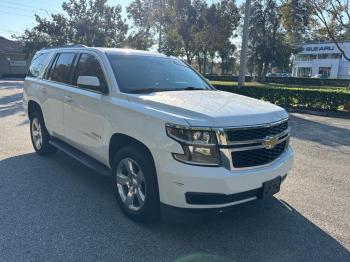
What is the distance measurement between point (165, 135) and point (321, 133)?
7.87 meters

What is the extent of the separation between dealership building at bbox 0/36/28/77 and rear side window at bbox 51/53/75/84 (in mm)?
45137

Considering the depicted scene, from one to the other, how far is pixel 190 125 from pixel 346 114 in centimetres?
1289

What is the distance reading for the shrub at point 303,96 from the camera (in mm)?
14746

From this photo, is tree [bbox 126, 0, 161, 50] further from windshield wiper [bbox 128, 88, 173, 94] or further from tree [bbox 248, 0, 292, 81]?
windshield wiper [bbox 128, 88, 173, 94]

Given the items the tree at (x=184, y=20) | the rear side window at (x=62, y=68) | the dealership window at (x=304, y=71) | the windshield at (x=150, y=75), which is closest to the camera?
the windshield at (x=150, y=75)

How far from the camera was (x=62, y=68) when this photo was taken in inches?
221

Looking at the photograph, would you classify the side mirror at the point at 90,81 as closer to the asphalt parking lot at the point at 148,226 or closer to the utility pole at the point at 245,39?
the asphalt parking lot at the point at 148,226

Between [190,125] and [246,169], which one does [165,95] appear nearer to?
[190,125]

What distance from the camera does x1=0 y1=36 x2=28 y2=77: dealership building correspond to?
156 ft

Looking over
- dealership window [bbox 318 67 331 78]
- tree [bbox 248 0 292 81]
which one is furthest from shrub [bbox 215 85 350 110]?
dealership window [bbox 318 67 331 78]

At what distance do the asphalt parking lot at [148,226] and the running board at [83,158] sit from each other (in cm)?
41

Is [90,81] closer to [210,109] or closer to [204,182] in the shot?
[210,109]

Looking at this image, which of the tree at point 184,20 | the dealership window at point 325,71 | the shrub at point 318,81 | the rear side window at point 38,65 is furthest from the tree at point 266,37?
the rear side window at point 38,65

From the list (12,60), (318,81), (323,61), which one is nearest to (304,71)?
(323,61)
